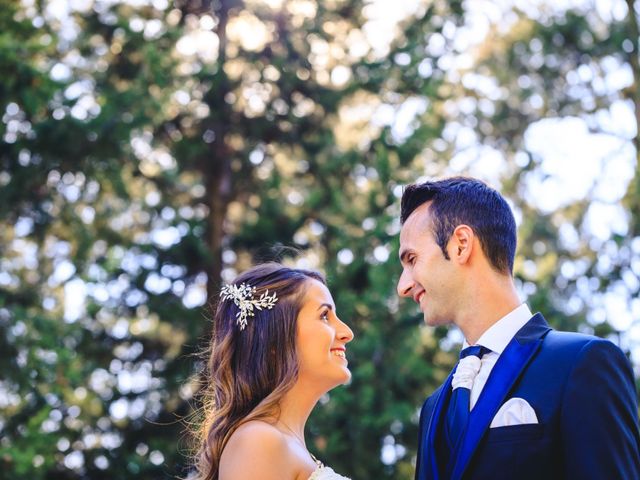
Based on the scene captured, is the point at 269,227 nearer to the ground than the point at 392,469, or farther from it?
farther from it

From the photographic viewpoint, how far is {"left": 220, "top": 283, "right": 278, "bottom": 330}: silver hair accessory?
4.40 metres

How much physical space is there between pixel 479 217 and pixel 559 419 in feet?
3.00

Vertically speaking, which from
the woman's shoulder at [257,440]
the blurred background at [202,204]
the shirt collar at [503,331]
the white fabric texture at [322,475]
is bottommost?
the blurred background at [202,204]

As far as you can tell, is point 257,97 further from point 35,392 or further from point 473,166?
point 35,392

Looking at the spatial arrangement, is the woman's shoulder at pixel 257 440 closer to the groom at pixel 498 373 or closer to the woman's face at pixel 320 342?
the woman's face at pixel 320 342

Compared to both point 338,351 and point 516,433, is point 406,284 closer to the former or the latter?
point 338,351

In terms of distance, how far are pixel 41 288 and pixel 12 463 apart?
4.58 meters

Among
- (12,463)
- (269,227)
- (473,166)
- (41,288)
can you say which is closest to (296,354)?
(12,463)

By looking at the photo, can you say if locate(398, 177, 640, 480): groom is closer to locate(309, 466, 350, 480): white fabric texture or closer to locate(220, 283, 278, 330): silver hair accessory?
locate(309, 466, 350, 480): white fabric texture

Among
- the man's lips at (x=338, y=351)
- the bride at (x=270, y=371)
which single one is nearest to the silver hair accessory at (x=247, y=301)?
the bride at (x=270, y=371)

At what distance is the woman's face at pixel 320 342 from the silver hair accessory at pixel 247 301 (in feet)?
0.56

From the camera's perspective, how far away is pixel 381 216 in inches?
420

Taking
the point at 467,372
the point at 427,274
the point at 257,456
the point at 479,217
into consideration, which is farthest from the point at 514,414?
the point at 257,456

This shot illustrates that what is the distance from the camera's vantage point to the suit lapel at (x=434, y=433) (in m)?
3.44
